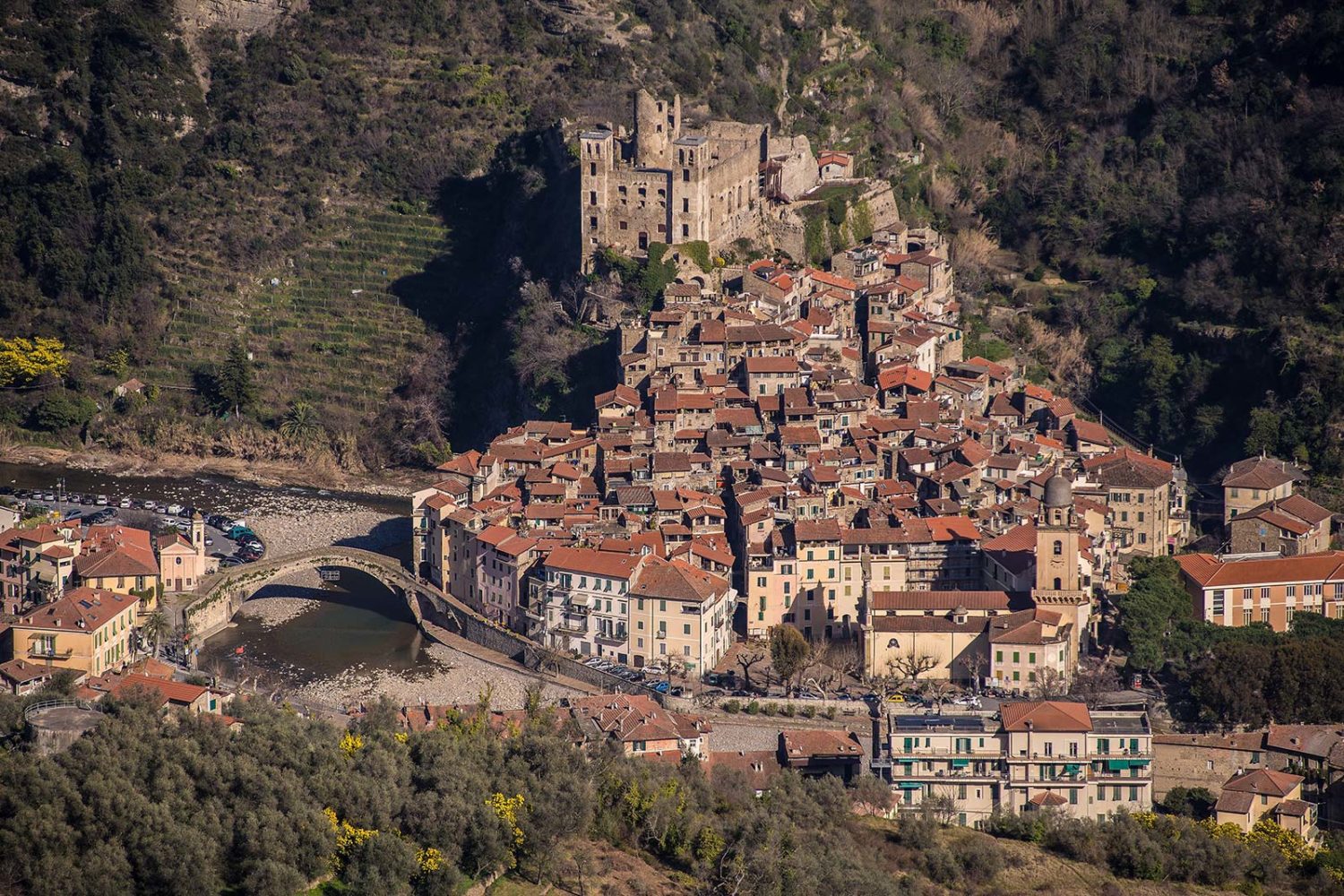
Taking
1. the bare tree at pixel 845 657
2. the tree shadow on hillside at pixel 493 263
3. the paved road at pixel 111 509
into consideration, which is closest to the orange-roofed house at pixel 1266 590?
the bare tree at pixel 845 657

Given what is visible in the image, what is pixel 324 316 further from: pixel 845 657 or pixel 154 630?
pixel 845 657

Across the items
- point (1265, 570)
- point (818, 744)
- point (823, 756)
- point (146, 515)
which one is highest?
point (1265, 570)

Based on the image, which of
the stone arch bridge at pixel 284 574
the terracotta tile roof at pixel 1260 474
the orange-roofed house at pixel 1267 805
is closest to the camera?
the orange-roofed house at pixel 1267 805

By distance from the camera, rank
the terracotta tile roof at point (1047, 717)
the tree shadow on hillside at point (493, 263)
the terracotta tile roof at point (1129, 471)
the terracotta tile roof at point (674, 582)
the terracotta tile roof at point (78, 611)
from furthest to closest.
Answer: the tree shadow on hillside at point (493, 263) → the terracotta tile roof at point (1129, 471) → the terracotta tile roof at point (674, 582) → the terracotta tile roof at point (78, 611) → the terracotta tile roof at point (1047, 717)

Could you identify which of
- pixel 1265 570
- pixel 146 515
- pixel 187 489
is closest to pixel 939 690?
pixel 1265 570

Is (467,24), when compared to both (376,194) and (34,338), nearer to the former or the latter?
(376,194)

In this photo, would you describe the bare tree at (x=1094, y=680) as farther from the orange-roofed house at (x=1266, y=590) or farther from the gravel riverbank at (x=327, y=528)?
the gravel riverbank at (x=327, y=528)

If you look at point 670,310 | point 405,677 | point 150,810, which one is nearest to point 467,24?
point 670,310
